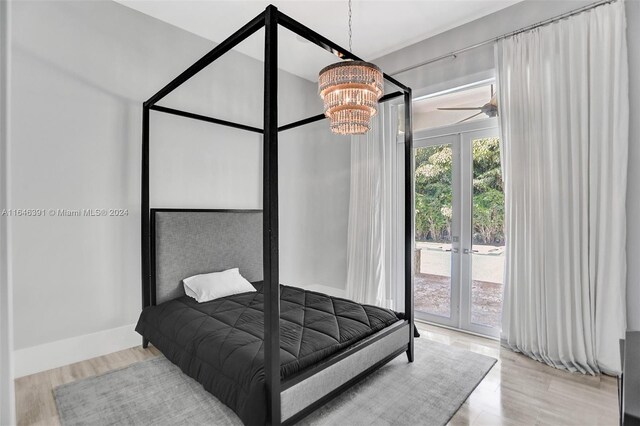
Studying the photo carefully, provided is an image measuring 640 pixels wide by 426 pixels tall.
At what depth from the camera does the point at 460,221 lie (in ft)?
11.2

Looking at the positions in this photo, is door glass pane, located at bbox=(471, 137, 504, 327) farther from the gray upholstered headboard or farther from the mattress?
the gray upholstered headboard

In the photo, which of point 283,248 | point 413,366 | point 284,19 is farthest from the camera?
point 283,248

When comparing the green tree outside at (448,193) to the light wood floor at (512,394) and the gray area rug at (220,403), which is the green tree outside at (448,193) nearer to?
the light wood floor at (512,394)

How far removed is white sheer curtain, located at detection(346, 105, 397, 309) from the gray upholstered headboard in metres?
1.23

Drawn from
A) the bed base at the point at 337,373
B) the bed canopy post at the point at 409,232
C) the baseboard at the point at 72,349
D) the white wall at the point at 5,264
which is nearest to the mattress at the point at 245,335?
the bed base at the point at 337,373

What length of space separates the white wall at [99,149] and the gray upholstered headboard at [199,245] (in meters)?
0.21

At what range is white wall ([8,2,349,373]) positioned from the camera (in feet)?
8.05

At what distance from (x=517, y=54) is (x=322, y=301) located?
9.03ft

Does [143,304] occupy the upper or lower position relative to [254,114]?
lower

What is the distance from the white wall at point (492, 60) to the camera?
2.38 metres

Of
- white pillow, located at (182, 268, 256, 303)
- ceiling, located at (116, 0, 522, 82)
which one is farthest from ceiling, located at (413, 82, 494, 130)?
white pillow, located at (182, 268, 256, 303)

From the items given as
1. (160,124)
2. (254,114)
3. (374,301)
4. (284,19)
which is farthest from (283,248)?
(284,19)

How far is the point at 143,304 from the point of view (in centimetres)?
290

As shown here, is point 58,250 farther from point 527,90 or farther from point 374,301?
point 527,90
